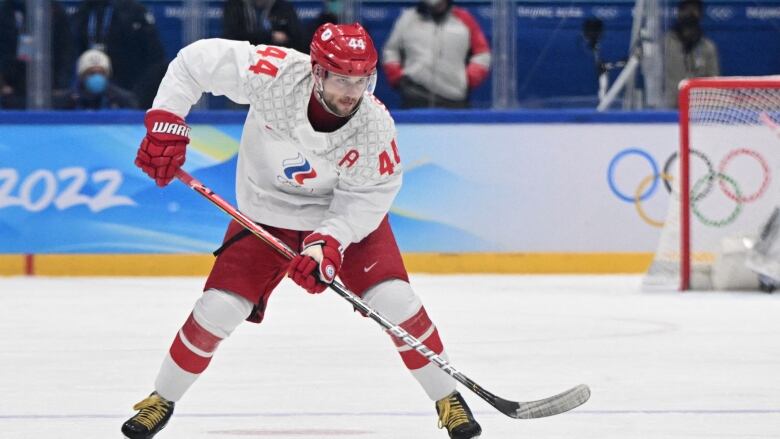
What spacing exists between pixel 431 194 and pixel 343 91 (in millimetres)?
4800

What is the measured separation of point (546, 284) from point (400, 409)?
372cm

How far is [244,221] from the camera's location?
355 centimetres

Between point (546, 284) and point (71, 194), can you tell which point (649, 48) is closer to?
point (546, 284)

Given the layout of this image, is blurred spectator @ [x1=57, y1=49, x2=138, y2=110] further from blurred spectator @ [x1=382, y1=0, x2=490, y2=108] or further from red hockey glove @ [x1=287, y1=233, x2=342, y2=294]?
red hockey glove @ [x1=287, y1=233, x2=342, y2=294]

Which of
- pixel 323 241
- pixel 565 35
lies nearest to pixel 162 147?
pixel 323 241

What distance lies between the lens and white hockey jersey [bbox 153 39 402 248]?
11.4 ft

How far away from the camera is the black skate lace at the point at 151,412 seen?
3.43 metres

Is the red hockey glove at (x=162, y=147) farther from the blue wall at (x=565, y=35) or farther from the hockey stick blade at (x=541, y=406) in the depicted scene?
the blue wall at (x=565, y=35)

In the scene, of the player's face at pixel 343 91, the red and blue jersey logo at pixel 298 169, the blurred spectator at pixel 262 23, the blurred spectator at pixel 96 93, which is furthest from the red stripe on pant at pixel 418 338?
the blurred spectator at pixel 96 93

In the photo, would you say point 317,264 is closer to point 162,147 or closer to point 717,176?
point 162,147

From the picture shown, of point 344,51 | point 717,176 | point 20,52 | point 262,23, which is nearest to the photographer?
point 344,51

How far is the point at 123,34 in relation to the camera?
315 inches

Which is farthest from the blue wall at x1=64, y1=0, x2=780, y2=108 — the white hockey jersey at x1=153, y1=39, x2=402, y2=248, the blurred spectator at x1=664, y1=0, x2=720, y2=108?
the white hockey jersey at x1=153, y1=39, x2=402, y2=248

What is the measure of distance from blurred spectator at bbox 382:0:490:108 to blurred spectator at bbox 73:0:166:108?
124cm
